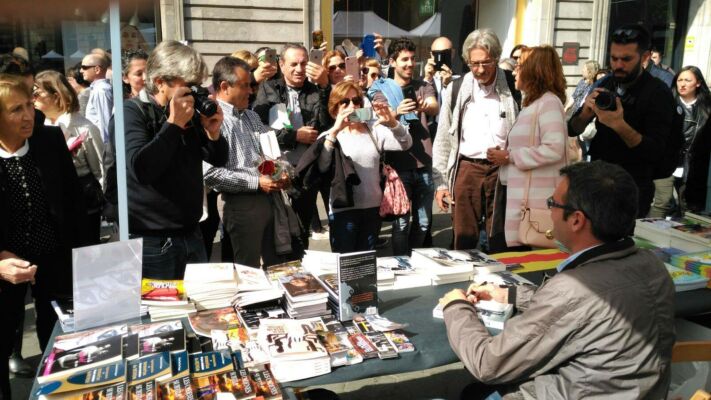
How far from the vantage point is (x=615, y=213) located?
1.85 meters

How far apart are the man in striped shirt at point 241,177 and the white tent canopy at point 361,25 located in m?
8.51

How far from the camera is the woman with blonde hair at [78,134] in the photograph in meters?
3.85

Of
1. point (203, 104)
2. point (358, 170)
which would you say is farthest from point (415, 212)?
point (203, 104)

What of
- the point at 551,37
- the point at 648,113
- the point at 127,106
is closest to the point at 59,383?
the point at 127,106

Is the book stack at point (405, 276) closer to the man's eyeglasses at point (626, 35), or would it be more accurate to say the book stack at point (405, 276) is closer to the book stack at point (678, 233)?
the book stack at point (678, 233)

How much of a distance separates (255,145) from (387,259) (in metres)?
1.14

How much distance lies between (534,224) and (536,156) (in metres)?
0.40

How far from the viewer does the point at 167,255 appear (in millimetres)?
2795

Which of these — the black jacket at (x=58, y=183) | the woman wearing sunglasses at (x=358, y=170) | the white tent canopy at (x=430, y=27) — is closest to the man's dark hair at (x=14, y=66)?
the black jacket at (x=58, y=183)

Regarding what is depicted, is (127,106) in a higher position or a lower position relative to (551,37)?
lower

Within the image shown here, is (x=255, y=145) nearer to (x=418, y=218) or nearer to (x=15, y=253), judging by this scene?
(x=15, y=253)

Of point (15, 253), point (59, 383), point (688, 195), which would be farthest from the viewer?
point (688, 195)

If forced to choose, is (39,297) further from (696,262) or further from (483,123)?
(696,262)

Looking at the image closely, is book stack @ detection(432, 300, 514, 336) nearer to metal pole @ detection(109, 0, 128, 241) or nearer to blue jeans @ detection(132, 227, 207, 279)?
blue jeans @ detection(132, 227, 207, 279)
